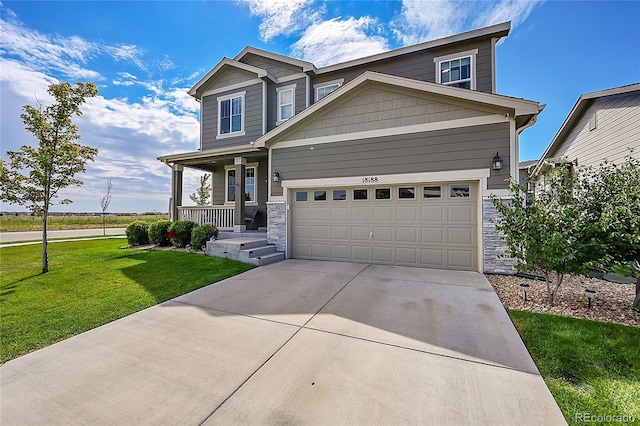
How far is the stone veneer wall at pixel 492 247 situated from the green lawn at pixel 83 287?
615 cm

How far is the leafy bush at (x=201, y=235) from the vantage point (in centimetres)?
934

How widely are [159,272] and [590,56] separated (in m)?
15.3

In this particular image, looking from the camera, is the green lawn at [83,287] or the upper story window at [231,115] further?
the upper story window at [231,115]

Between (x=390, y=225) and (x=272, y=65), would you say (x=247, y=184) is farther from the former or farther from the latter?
(x=390, y=225)

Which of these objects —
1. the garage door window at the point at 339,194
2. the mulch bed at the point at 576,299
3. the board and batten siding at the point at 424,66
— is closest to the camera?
the mulch bed at the point at 576,299

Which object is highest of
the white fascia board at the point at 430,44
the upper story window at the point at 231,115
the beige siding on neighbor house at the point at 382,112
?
A: the white fascia board at the point at 430,44

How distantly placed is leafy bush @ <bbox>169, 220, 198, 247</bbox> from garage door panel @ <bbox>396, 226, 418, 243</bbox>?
25.0 feet

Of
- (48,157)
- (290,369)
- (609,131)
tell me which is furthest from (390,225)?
(48,157)

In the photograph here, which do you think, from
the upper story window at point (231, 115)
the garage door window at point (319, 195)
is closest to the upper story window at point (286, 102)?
the upper story window at point (231, 115)

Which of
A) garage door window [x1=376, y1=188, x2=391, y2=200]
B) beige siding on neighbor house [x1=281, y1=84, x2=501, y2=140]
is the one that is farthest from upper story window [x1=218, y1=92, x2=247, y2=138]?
garage door window [x1=376, y1=188, x2=391, y2=200]

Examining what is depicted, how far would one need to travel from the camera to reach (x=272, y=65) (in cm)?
1145

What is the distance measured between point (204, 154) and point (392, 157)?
7202 millimetres

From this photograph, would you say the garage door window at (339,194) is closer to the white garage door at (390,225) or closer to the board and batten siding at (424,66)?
the white garage door at (390,225)

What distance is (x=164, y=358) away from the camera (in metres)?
2.93
